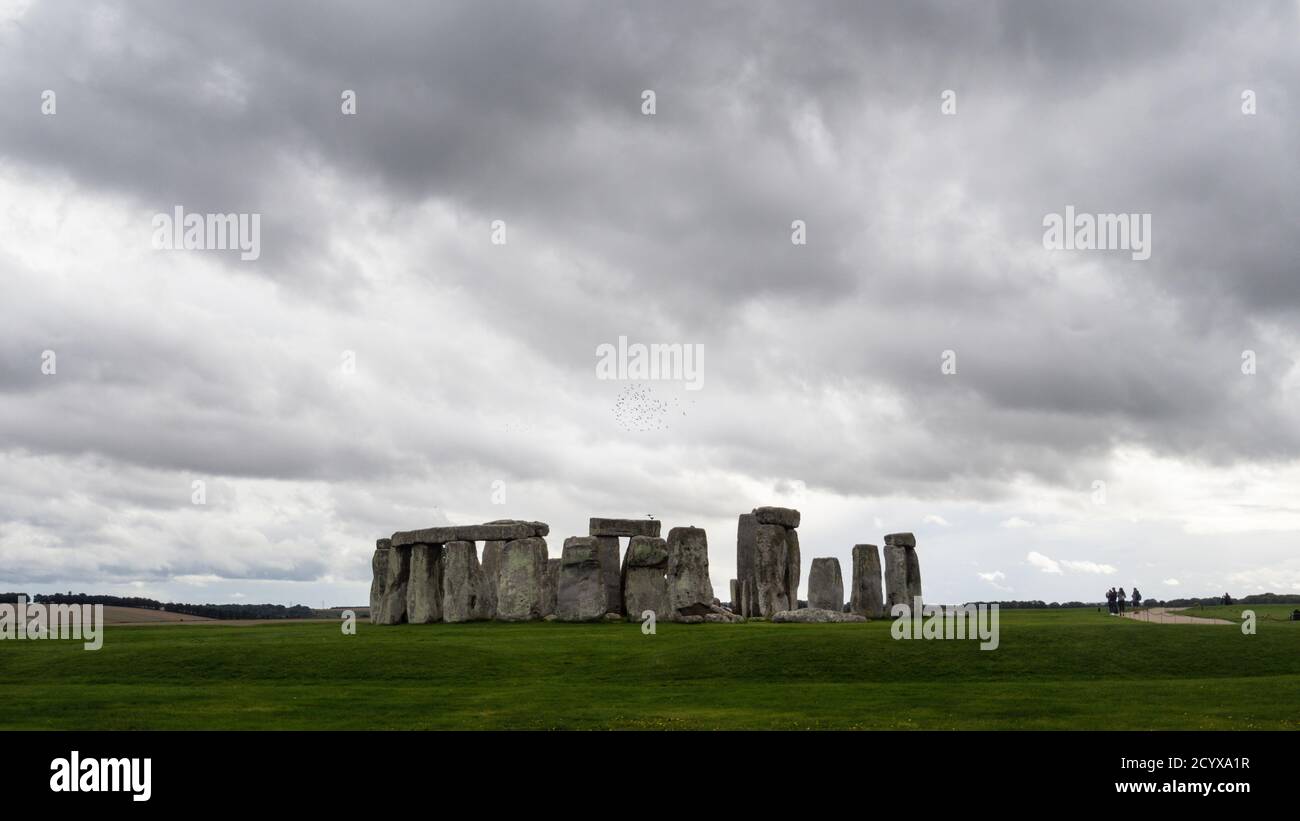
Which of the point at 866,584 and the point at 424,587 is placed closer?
the point at 424,587

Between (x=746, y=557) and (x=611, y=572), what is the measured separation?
4.83 metres

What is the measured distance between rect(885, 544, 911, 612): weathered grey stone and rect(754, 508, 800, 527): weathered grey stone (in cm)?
368

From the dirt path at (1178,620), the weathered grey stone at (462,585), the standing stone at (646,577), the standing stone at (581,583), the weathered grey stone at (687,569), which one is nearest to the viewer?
the dirt path at (1178,620)

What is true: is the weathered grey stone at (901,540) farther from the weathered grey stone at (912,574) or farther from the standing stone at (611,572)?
the standing stone at (611,572)

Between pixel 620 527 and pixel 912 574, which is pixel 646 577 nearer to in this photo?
pixel 620 527

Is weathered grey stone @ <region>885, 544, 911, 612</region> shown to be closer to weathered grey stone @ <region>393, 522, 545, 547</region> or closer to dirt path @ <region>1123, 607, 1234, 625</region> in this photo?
dirt path @ <region>1123, 607, 1234, 625</region>

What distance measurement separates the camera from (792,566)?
37.5 metres

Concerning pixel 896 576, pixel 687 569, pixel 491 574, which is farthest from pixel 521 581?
pixel 896 576

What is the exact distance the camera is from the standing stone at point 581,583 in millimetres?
33500

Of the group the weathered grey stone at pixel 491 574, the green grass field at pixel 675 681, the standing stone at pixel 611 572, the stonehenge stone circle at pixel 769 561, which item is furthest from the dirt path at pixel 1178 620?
the weathered grey stone at pixel 491 574

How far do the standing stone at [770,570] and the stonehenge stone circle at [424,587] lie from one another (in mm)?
9974
